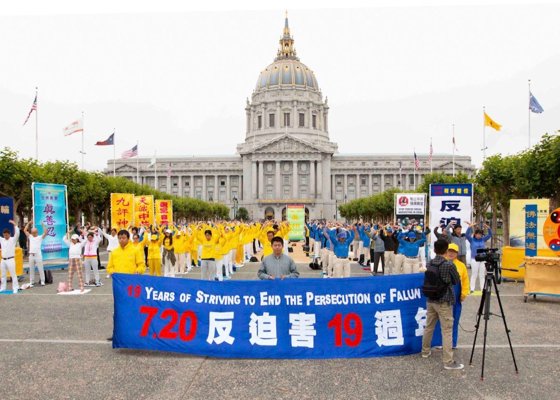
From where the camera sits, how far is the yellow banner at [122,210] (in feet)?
94.1

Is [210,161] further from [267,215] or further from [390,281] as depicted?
[390,281]

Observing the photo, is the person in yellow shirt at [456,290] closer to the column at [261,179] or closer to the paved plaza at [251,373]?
the paved plaza at [251,373]

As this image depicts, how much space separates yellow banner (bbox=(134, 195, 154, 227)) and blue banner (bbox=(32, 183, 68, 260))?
11.2 meters

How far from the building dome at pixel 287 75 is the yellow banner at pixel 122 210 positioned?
331ft

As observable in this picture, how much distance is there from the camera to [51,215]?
1947 cm

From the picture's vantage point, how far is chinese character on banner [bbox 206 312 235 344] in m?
7.75

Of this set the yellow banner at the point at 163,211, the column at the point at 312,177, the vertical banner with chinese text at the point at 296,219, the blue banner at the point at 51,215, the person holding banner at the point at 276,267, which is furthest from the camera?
the column at the point at 312,177

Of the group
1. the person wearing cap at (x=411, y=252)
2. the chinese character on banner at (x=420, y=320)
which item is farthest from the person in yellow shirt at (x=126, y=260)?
the person wearing cap at (x=411, y=252)

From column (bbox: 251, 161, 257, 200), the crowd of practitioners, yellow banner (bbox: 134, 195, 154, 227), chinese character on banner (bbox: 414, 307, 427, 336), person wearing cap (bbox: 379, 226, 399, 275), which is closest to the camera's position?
chinese character on banner (bbox: 414, 307, 427, 336)

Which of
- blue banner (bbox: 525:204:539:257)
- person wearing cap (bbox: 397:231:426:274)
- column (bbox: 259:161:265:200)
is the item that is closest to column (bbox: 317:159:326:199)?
column (bbox: 259:161:265:200)

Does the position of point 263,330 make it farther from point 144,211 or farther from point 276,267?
point 144,211

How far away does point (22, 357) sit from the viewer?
306 inches

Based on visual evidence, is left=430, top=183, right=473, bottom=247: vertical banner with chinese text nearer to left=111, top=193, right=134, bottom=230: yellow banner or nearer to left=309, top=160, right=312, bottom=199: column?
left=111, top=193, right=134, bottom=230: yellow banner

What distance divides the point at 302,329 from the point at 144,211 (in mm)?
25662
